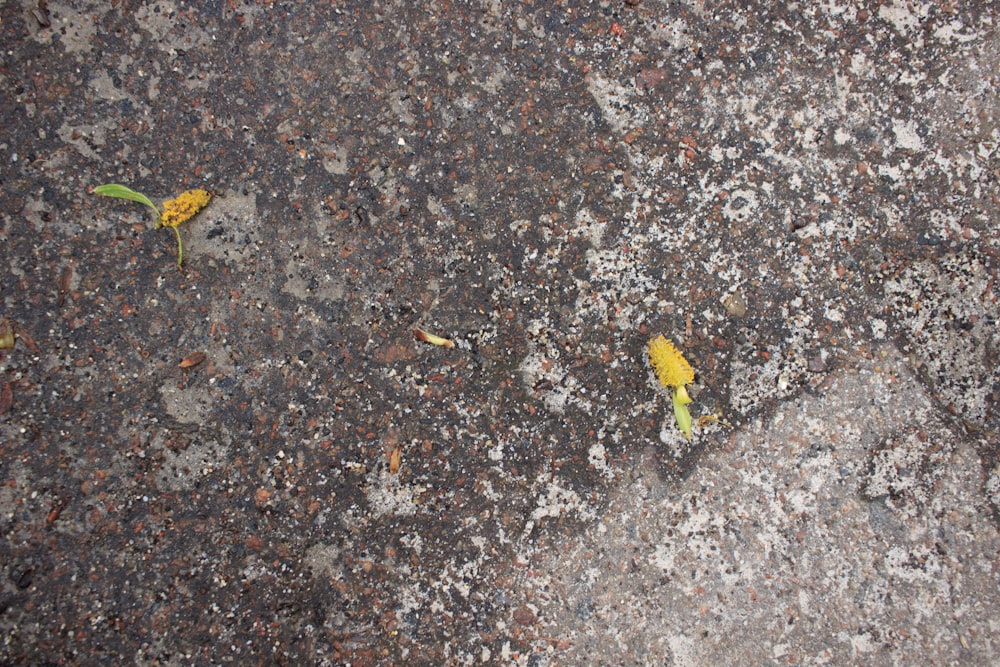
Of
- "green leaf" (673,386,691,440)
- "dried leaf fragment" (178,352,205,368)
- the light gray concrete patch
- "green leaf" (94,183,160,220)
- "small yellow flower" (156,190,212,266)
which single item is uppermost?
"green leaf" (94,183,160,220)

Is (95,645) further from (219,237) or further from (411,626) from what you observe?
(219,237)

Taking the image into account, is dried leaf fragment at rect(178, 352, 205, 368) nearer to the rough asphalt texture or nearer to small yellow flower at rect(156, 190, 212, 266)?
the rough asphalt texture

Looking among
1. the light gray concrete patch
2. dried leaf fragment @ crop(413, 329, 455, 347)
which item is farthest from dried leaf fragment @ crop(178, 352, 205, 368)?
the light gray concrete patch

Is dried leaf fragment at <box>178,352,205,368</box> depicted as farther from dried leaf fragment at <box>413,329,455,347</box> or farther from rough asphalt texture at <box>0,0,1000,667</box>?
dried leaf fragment at <box>413,329,455,347</box>

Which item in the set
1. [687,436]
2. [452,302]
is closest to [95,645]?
[452,302]

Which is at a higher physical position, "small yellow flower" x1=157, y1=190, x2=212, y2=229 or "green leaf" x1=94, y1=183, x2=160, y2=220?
"green leaf" x1=94, y1=183, x2=160, y2=220
